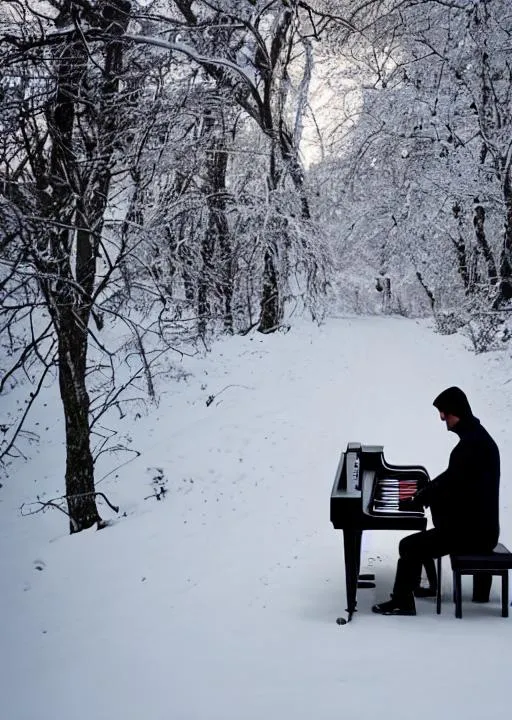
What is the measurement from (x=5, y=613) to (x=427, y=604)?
330 centimetres

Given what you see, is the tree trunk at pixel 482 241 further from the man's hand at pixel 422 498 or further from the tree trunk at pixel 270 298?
the man's hand at pixel 422 498

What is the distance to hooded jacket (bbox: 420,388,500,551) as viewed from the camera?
4.58m

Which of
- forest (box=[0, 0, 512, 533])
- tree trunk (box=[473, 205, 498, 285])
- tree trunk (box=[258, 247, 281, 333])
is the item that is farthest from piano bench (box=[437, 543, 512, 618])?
tree trunk (box=[473, 205, 498, 285])

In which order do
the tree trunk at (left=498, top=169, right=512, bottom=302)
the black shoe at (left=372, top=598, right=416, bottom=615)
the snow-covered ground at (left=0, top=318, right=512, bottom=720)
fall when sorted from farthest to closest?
the tree trunk at (left=498, top=169, right=512, bottom=302)
the black shoe at (left=372, top=598, right=416, bottom=615)
the snow-covered ground at (left=0, top=318, right=512, bottom=720)

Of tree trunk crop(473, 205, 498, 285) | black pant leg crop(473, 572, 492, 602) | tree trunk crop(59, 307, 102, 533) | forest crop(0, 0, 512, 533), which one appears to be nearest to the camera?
black pant leg crop(473, 572, 492, 602)

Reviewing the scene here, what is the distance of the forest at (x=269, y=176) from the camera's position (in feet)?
25.0

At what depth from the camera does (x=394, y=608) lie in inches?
185

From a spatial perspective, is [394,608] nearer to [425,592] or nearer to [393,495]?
[425,592]

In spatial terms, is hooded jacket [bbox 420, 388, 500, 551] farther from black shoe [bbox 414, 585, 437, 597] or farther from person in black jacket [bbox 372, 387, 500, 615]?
black shoe [bbox 414, 585, 437, 597]

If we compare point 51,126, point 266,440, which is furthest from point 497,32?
point 51,126

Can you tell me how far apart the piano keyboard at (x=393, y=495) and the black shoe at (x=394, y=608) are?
581 millimetres

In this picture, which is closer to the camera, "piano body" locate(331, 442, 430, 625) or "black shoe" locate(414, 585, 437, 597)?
"piano body" locate(331, 442, 430, 625)

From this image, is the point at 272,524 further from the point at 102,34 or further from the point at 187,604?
the point at 102,34

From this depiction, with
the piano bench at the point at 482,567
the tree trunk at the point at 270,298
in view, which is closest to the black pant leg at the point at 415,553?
the piano bench at the point at 482,567
